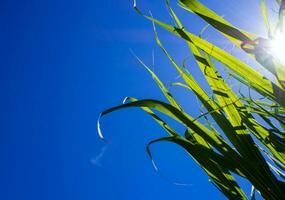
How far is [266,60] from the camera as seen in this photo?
68 centimetres

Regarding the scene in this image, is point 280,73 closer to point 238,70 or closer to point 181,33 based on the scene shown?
point 238,70

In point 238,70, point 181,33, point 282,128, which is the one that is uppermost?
point 181,33

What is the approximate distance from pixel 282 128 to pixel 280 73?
0.83ft

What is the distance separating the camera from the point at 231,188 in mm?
872

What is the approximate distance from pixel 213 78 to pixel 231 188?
A: 271 mm

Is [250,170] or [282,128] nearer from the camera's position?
[250,170]

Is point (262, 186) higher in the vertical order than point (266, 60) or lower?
lower

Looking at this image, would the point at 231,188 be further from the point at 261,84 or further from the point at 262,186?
the point at 261,84

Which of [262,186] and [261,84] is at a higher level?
[261,84]

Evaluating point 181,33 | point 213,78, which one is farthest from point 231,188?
point 181,33

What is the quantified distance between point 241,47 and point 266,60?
72 mm

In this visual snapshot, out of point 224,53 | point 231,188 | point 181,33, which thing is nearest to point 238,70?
point 224,53

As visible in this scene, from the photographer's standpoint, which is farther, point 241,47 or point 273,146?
point 273,146

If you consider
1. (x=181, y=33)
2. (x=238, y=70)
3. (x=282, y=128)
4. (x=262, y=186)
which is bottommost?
(x=262, y=186)
